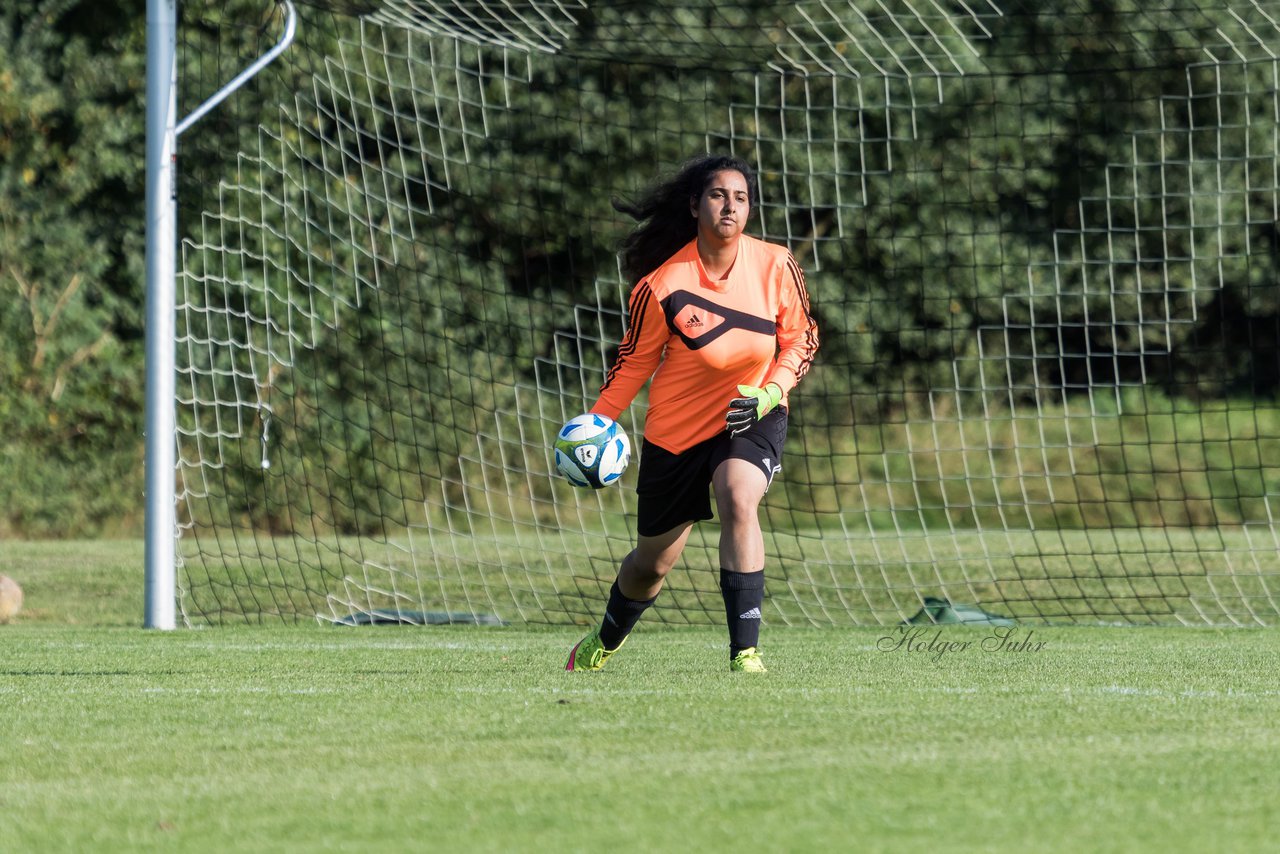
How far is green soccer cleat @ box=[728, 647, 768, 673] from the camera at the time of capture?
546cm

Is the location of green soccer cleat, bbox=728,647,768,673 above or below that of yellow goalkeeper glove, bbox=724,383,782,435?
below

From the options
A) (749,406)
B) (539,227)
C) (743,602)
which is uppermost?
(539,227)

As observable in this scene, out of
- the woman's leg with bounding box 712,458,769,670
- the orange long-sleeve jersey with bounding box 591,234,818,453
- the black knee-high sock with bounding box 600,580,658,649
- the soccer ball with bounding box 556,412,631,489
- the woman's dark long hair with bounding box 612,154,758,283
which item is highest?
the woman's dark long hair with bounding box 612,154,758,283

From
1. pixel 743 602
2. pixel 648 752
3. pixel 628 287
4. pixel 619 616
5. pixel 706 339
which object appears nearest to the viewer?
pixel 648 752

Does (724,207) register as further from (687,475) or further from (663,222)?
(687,475)

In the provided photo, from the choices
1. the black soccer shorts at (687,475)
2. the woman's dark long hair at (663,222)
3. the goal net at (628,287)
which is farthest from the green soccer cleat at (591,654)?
the goal net at (628,287)

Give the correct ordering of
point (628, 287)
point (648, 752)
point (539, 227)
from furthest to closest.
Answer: point (539, 227) < point (628, 287) < point (648, 752)

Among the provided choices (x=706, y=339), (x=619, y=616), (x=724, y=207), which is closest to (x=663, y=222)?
(x=724, y=207)

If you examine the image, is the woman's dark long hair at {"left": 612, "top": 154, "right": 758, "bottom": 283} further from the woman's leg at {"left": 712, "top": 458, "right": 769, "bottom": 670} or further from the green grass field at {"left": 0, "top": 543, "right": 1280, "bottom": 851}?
the green grass field at {"left": 0, "top": 543, "right": 1280, "bottom": 851}

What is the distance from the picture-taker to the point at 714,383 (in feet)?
18.5

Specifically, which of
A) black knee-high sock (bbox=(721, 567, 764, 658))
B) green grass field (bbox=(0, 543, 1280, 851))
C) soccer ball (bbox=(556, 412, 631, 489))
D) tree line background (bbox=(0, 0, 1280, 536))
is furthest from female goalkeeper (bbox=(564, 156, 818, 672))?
tree line background (bbox=(0, 0, 1280, 536))

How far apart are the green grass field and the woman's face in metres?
1.52

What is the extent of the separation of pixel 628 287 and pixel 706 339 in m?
13.8

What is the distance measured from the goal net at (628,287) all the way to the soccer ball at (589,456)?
362 cm
